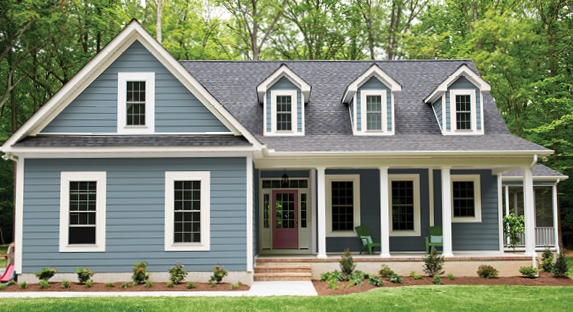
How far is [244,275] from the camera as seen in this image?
447 inches

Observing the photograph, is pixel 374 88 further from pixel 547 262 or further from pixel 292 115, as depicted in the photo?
pixel 547 262

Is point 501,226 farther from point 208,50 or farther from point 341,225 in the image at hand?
point 208,50

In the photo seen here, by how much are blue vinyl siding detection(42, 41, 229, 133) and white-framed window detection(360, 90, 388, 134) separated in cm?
490

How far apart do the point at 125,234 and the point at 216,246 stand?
225 centimetres

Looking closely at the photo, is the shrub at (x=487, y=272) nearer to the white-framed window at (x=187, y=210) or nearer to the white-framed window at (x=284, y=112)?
the white-framed window at (x=284, y=112)

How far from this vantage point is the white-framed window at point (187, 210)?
37.4ft

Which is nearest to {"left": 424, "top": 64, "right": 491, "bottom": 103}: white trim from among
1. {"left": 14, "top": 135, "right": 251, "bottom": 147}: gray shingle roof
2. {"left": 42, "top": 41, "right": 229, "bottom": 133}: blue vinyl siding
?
{"left": 14, "top": 135, "right": 251, "bottom": 147}: gray shingle roof

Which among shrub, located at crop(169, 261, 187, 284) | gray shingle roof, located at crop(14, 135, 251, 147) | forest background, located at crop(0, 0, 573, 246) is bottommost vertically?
shrub, located at crop(169, 261, 187, 284)

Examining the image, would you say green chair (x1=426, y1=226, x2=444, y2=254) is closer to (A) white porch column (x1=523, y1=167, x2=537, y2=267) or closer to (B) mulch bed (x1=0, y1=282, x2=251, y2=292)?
(A) white porch column (x1=523, y1=167, x2=537, y2=267)

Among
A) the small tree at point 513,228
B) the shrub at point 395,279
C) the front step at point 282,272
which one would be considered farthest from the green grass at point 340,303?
the small tree at point 513,228

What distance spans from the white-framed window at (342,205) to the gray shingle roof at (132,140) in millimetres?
4450

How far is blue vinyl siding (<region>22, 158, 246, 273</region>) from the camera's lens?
11.3m

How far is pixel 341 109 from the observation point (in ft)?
51.2

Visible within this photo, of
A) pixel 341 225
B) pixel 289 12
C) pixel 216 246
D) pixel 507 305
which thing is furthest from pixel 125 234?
pixel 289 12
